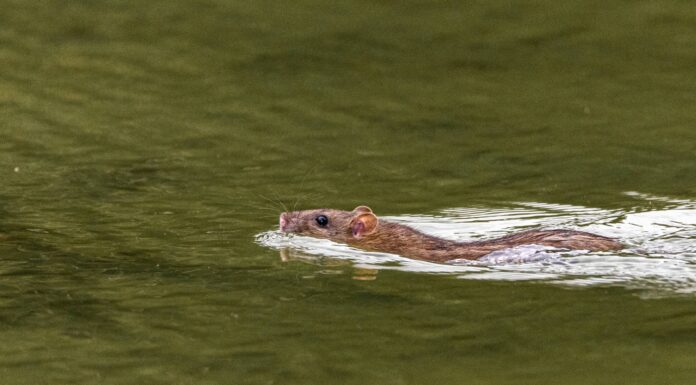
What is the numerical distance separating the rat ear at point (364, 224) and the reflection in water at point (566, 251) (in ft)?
0.54

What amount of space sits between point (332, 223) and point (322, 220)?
90mm

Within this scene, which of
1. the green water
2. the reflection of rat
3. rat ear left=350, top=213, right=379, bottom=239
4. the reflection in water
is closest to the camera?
the green water

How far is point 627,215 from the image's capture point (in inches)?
493

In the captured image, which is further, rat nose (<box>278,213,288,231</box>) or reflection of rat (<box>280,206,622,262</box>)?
rat nose (<box>278,213,288,231</box>)

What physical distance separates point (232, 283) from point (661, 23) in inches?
414

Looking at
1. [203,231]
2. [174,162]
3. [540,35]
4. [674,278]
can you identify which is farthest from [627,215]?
[540,35]

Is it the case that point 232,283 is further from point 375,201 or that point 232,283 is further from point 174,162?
point 174,162

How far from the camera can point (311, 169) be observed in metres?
14.4

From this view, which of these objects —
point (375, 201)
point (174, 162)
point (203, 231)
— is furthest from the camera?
point (174, 162)

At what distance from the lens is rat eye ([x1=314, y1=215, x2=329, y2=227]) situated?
39.9 ft

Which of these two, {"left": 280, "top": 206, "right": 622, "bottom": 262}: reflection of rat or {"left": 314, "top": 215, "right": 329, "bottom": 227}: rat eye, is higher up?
{"left": 314, "top": 215, "right": 329, "bottom": 227}: rat eye

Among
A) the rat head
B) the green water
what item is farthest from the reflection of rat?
the green water

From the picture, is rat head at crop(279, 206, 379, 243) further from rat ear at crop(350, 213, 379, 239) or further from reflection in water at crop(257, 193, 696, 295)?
reflection in water at crop(257, 193, 696, 295)

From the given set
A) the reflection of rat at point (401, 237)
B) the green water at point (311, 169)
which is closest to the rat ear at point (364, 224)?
the reflection of rat at point (401, 237)
